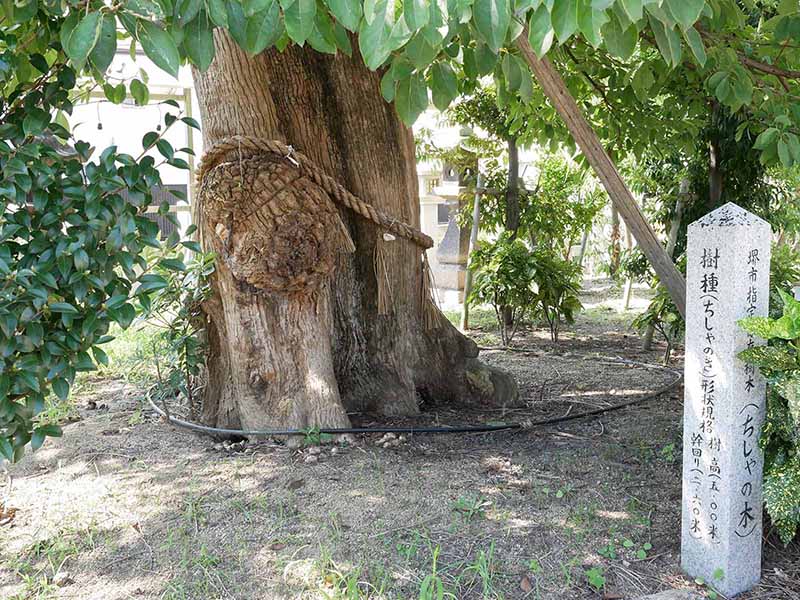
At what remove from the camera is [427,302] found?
14.1ft

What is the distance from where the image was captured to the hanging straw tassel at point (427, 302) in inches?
167

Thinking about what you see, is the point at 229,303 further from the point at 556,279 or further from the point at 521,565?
the point at 556,279

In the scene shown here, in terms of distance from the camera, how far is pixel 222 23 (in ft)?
5.25

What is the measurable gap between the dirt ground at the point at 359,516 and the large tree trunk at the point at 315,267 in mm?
276

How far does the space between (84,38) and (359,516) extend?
6.47 ft

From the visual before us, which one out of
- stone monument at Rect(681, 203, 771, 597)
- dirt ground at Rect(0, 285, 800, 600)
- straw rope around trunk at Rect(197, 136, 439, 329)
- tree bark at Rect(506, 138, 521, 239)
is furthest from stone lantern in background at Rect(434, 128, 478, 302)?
stone monument at Rect(681, 203, 771, 597)

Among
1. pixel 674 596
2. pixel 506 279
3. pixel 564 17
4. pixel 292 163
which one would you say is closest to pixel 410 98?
pixel 564 17

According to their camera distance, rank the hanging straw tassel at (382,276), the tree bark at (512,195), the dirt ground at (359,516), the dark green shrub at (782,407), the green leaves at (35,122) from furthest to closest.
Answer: the tree bark at (512,195) < the hanging straw tassel at (382,276) < the dirt ground at (359,516) < the dark green shrub at (782,407) < the green leaves at (35,122)

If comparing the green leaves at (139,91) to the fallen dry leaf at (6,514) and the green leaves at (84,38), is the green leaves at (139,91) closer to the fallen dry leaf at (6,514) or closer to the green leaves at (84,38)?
the green leaves at (84,38)

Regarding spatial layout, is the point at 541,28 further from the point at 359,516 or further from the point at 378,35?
the point at 359,516

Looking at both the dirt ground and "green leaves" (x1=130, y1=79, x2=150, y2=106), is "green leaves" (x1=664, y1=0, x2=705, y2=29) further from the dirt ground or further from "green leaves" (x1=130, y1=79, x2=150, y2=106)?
"green leaves" (x1=130, y1=79, x2=150, y2=106)

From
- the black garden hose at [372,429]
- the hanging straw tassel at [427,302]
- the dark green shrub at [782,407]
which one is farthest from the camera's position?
the hanging straw tassel at [427,302]

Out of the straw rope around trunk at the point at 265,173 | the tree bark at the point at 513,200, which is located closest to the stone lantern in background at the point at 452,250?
the tree bark at the point at 513,200

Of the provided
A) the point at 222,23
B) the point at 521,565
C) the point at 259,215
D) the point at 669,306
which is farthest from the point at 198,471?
the point at 669,306
